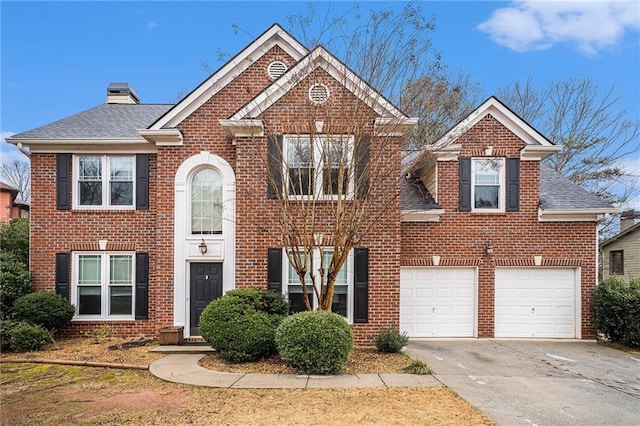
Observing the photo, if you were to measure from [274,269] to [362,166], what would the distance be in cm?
341

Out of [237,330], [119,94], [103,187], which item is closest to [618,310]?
[237,330]

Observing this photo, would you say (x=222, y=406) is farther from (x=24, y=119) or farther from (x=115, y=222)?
(x=24, y=119)

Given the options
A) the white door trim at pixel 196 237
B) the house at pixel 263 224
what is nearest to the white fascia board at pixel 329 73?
the house at pixel 263 224

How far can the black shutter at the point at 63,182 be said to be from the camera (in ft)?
39.1

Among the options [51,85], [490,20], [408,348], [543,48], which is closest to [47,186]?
[51,85]

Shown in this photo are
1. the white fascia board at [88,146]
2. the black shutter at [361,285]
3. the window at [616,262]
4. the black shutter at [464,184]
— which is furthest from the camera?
the window at [616,262]

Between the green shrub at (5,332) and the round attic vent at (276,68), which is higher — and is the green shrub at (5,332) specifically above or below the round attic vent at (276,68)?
below

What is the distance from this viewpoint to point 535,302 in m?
12.3

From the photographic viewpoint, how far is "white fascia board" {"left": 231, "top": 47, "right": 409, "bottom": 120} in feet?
31.7

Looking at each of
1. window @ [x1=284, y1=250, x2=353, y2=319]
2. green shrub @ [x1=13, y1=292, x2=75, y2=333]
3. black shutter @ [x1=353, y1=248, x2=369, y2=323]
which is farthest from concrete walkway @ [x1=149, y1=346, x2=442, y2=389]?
green shrub @ [x1=13, y1=292, x2=75, y2=333]

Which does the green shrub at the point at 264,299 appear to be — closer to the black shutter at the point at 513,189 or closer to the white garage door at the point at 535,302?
the white garage door at the point at 535,302

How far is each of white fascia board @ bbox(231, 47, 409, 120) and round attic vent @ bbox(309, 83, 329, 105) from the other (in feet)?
1.14

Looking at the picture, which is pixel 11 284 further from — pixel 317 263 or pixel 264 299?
pixel 317 263

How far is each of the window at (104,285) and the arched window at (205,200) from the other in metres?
2.30
